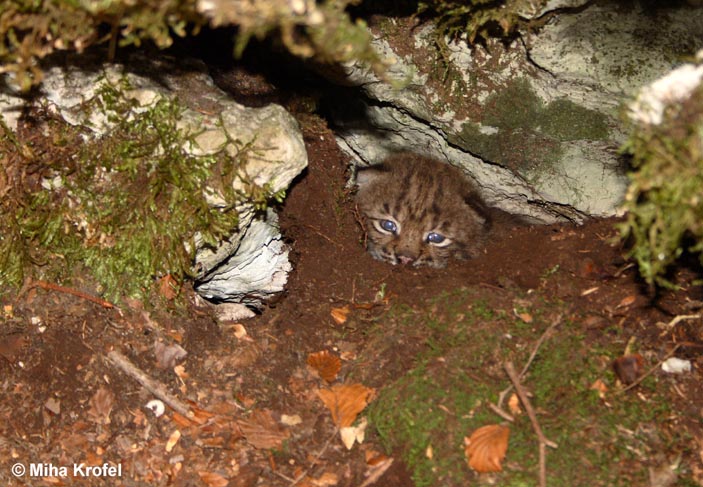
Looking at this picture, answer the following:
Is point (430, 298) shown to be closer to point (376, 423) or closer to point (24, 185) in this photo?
point (376, 423)

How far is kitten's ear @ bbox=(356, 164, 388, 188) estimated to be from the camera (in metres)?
5.26

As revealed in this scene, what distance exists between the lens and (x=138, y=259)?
3463 mm

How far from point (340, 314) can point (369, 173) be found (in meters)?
1.78

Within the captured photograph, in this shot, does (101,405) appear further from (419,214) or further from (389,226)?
(419,214)

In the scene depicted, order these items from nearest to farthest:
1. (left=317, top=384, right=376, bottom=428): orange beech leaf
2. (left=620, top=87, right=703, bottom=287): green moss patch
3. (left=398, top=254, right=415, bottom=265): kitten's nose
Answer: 1. (left=620, top=87, right=703, bottom=287): green moss patch
2. (left=317, top=384, right=376, bottom=428): orange beech leaf
3. (left=398, top=254, right=415, bottom=265): kitten's nose

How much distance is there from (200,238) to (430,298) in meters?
1.46

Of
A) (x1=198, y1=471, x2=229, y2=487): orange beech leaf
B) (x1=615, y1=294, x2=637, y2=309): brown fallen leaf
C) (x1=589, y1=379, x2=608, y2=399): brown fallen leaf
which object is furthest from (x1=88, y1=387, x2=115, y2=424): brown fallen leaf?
(x1=615, y1=294, x2=637, y2=309): brown fallen leaf

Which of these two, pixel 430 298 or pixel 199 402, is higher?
pixel 430 298

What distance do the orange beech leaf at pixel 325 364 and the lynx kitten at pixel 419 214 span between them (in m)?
1.83

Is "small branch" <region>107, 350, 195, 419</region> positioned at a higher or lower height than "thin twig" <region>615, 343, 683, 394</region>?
lower

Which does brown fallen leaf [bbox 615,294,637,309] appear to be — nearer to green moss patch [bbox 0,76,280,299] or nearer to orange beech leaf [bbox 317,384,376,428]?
orange beech leaf [bbox 317,384,376,428]

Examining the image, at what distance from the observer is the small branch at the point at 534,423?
2.76m

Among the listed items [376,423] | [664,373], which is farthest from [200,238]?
[664,373]

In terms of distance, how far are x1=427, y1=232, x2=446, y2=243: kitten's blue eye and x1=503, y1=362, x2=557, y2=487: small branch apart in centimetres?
231
